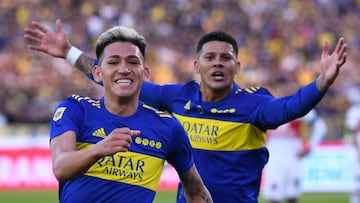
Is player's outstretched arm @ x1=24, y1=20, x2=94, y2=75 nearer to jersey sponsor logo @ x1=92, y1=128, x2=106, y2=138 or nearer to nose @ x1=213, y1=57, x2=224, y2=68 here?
nose @ x1=213, y1=57, x2=224, y2=68

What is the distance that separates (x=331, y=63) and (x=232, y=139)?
137 centimetres

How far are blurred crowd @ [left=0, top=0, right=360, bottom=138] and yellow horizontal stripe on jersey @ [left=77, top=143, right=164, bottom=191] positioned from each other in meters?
17.0

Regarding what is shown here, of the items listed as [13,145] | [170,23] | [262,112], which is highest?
[170,23]

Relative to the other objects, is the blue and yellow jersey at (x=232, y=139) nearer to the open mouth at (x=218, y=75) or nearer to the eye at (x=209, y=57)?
the open mouth at (x=218, y=75)

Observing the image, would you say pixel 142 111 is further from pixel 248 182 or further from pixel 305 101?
pixel 248 182

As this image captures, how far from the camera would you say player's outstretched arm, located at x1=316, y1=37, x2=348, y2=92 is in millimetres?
6176

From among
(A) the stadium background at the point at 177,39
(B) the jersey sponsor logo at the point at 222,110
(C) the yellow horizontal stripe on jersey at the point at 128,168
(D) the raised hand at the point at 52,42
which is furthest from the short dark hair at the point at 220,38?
(A) the stadium background at the point at 177,39

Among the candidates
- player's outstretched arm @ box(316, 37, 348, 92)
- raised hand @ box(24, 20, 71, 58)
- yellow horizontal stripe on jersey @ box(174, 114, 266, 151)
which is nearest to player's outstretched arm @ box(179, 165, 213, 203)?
player's outstretched arm @ box(316, 37, 348, 92)

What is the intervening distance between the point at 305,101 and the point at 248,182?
1075 mm

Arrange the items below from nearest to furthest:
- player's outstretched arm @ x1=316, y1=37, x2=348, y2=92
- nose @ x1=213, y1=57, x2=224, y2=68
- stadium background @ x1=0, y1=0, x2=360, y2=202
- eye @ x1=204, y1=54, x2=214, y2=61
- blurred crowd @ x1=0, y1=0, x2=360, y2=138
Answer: player's outstretched arm @ x1=316, y1=37, x2=348, y2=92 → nose @ x1=213, y1=57, x2=224, y2=68 → eye @ x1=204, y1=54, x2=214, y2=61 → stadium background @ x1=0, y1=0, x2=360, y2=202 → blurred crowd @ x1=0, y1=0, x2=360, y2=138

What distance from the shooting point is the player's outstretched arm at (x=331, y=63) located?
618 centimetres

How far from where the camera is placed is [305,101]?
6523 millimetres

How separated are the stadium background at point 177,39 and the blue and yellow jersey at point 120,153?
52.6ft

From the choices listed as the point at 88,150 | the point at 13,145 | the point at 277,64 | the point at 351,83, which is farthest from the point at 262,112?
the point at 277,64
